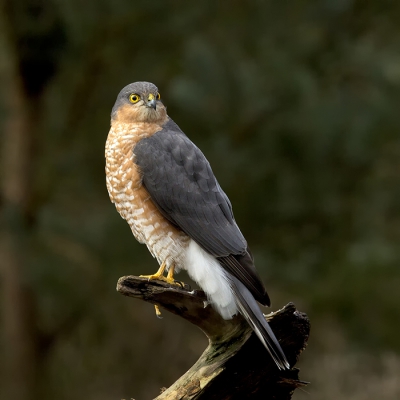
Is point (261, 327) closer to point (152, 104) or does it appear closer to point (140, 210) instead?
point (140, 210)

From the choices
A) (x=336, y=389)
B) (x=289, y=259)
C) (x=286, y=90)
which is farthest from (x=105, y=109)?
(x=336, y=389)

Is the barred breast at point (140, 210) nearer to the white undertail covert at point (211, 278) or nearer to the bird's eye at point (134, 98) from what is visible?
the white undertail covert at point (211, 278)

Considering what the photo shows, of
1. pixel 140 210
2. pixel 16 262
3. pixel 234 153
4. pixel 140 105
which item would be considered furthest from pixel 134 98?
pixel 16 262

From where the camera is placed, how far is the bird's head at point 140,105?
452 centimetres

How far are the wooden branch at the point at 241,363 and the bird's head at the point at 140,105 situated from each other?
1171 millimetres

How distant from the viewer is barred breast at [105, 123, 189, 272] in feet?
13.8

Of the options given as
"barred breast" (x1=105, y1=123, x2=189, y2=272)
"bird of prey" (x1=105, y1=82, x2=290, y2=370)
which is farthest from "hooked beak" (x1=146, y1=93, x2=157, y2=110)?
"barred breast" (x1=105, y1=123, x2=189, y2=272)

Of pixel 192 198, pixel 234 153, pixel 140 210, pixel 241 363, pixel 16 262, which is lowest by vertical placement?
pixel 241 363

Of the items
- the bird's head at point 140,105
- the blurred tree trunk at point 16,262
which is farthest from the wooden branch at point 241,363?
the blurred tree trunk at point 16,262

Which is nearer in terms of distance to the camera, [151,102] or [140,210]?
[140,210]

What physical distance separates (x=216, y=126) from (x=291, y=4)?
144 cm

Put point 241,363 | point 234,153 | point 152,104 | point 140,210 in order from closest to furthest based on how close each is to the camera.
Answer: point 241,363 → point 140,210 → point 152,104 → point 234,153

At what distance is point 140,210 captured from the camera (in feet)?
13.8

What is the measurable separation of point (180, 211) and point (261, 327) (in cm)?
89
